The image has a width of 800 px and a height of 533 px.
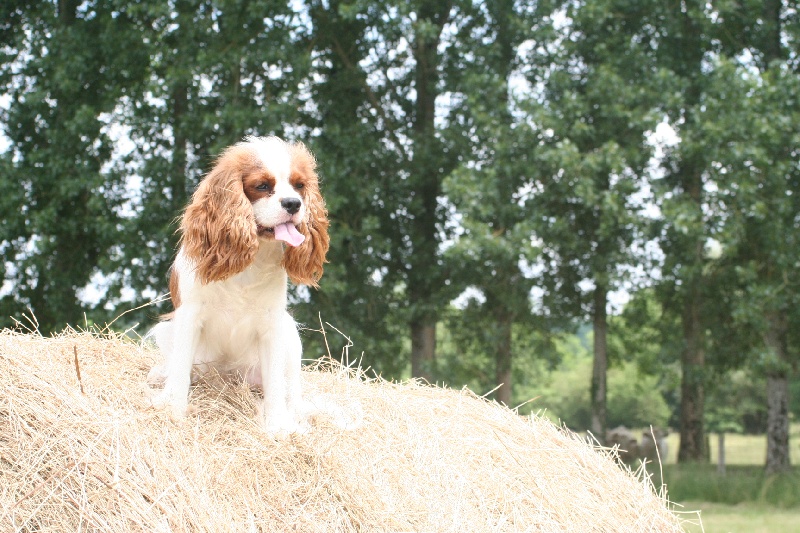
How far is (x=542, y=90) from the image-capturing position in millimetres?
16375

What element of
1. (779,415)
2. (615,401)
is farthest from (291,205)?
(615,401)

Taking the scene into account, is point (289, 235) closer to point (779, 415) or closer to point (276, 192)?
point (276, 192)

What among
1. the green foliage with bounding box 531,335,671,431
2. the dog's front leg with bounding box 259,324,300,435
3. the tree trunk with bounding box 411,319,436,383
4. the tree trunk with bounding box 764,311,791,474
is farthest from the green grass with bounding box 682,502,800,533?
the green foliage with bounding box 531,335,671,431

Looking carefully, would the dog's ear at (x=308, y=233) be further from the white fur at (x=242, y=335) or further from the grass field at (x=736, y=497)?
the grass field at (x=736, y=497)

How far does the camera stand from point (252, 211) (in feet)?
15.1

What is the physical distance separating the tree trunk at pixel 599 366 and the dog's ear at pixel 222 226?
12.2 m

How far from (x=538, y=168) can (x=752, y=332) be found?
5.45 m

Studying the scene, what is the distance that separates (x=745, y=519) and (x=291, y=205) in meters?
11.5

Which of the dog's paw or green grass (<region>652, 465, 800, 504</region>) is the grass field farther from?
the dog's paw

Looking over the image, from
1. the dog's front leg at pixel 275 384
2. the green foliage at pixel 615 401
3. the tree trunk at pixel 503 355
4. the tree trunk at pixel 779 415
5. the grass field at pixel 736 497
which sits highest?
the dog's front leg at pixel 275 384

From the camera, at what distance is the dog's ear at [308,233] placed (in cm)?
472

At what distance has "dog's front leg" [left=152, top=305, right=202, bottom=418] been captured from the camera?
15.7 feet

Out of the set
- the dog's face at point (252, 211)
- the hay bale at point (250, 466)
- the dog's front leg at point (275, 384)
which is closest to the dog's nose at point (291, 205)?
the dog's face at point (252, 211)

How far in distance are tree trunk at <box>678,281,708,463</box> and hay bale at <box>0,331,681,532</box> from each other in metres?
11.9
